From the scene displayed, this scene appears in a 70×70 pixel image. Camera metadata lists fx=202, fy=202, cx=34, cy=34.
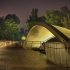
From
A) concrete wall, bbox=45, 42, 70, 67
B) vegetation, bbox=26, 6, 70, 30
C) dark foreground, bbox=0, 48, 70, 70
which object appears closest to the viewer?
dark foreground, bbox=0, 48, 70, 70

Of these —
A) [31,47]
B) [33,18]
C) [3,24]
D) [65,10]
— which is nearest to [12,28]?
[3,24]

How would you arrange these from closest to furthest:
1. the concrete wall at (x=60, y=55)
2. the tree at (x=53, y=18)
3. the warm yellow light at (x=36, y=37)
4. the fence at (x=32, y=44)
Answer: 1. the concrete wall at (x=60, y=55)
2. the warm yellow light at (x=36, y=37)
3. the fence at (x=32, y=44)
4. the tree at (x=53, y=18)

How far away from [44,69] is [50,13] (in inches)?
2440

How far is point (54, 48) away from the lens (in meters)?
16.8

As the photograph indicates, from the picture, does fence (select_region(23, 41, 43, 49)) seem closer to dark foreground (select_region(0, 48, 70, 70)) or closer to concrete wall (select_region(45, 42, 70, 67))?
dark foreground (select_region(0, 48, 70, 70))

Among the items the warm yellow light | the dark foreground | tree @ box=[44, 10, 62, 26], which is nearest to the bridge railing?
the dark foreground

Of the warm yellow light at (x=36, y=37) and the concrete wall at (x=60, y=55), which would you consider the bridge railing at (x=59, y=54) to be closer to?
the concrete wall at (x=60, y=55)

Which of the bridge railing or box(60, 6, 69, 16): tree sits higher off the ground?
box(60, 6, 69, 16): tree

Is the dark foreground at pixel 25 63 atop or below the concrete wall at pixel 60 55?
below

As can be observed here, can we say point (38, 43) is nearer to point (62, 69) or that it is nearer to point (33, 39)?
point (33, 39)

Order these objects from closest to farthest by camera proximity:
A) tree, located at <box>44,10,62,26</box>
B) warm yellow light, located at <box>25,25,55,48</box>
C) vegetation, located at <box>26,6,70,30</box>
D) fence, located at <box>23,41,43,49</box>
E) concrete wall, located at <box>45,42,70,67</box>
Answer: concrete wall, located at <box>45,42,70,67</box> → warm yellow light, located at <box>25,25,55,48</box> → fence, located at <box>23,41,43,49</box> → vegetation, located at <box>26,6,70,30</box> → tree, located at <box>44,10,62,26</box>

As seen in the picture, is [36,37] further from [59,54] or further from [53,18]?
[53,18]

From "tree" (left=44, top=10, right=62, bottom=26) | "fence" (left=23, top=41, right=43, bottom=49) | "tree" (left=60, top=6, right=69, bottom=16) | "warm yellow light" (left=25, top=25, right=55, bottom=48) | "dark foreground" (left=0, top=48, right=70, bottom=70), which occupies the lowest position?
"dark foreground" (left=0, top=48, right=70, bottom=70)

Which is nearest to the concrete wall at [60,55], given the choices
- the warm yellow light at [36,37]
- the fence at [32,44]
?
the warm yellow light at [36,37]
